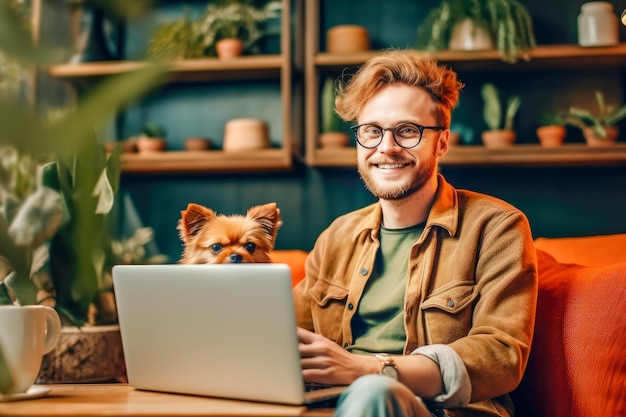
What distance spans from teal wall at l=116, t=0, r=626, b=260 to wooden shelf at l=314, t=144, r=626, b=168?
0.09 metres

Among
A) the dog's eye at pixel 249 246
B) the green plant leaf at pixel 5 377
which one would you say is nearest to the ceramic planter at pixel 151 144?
the dog's eye at pixel 249 246

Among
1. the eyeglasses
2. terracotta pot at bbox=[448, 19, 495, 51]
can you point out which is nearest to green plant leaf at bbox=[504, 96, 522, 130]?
terracotta pot at bbox=[448, 19, 495, 51]

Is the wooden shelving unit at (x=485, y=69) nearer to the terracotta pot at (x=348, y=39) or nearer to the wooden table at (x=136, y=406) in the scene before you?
the terracotta pot at (x=348, y=39)

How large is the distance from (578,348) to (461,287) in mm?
273

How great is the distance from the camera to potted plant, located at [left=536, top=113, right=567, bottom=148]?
242cm

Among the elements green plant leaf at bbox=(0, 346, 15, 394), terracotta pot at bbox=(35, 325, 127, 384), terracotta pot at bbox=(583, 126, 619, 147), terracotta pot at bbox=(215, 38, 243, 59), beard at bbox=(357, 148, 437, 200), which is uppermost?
terracotta pot at bbox=(215, 38, 243, 59)

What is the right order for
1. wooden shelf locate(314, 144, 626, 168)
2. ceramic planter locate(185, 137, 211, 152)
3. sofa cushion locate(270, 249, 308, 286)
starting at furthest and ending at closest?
1. ceramic planter locate(185, 137, 211, 152)
2. wooden shelf locate(314, 144, 626, 168)
3. sofa cushion locate(270, 249, 308, 286)

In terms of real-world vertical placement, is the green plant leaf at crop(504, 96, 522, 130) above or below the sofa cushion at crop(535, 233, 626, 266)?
above

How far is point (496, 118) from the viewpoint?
2494 millimetres

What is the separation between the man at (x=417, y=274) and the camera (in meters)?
1.24

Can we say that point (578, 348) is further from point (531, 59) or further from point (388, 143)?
point (531, 59)

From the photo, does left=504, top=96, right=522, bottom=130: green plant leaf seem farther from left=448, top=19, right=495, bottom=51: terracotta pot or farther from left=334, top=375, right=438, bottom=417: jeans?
left=334, top=375, right=438, bottom=417: jeans

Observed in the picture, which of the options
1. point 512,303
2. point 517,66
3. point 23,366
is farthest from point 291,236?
point 23,366

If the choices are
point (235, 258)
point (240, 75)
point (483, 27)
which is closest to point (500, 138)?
point (483, 27)
